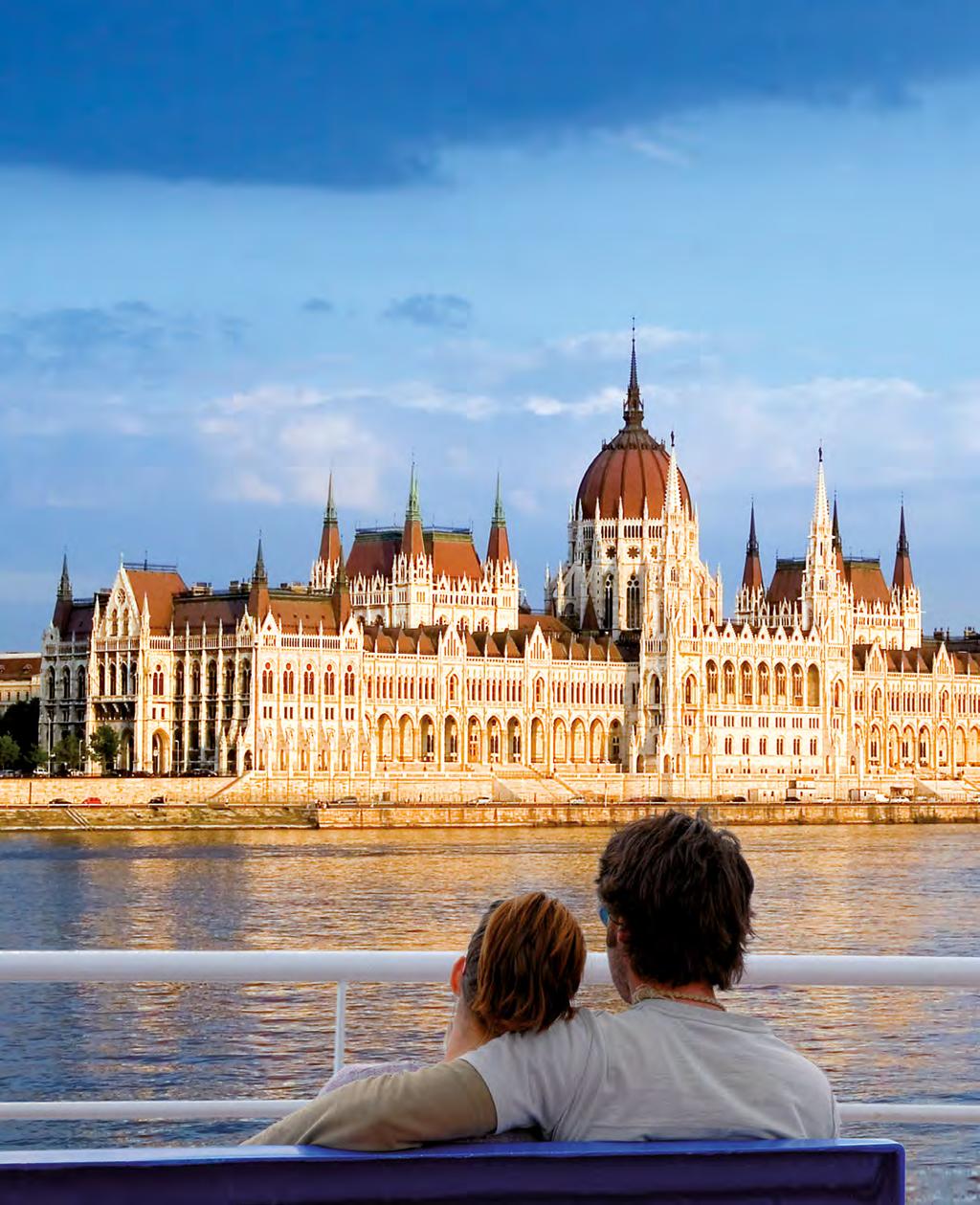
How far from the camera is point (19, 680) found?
120 meters

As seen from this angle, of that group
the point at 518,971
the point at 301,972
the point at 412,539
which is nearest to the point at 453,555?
the point at 412,539

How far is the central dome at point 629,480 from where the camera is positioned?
10944 cm

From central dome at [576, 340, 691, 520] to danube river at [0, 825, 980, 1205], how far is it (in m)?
33.8

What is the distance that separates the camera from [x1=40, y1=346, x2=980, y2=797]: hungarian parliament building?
284 ft

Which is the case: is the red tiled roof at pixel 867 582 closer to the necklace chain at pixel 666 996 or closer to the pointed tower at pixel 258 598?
the pointed tower at pixel 258 598

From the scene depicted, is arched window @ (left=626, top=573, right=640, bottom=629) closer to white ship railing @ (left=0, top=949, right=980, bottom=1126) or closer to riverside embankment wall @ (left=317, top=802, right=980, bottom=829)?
riverside embankment wall @ (left=317, top=802, right=980, bottom=829)

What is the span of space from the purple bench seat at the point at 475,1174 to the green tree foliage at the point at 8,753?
8490cm

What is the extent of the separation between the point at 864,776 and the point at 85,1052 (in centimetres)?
8608

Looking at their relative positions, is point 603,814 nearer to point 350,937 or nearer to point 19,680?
point 19,680

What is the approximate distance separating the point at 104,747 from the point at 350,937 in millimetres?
52202

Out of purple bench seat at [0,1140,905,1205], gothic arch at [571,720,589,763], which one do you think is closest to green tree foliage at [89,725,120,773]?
gothic arch at [571,720,589,763]

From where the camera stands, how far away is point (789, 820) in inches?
3556

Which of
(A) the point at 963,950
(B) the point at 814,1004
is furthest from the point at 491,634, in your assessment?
(B) the point at 814,1004

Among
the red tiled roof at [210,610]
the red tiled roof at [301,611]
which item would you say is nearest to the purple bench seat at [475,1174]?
the red tiled roof at [301,611]
